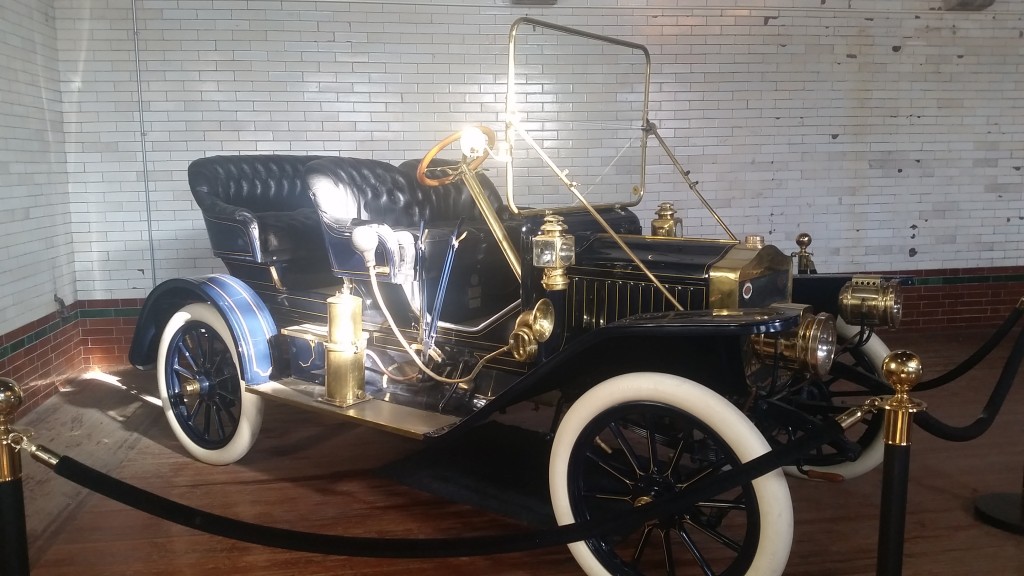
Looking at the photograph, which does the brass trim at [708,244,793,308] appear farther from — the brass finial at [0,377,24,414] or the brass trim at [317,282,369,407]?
the brass finial at [0,377,24,414]

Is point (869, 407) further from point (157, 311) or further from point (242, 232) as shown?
point (157, 311)

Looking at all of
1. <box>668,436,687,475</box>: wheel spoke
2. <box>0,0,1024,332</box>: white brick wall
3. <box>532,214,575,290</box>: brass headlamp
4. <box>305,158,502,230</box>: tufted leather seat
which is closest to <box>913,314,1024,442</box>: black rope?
<box>668,436,687,475</box>: wheel spoke

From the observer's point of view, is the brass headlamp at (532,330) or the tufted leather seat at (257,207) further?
the tufted leather seat at (257,207)

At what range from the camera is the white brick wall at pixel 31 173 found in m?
4.41

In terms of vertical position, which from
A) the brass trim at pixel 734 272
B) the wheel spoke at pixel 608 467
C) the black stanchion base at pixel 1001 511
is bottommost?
the black stanchion base at pixel 1001 511

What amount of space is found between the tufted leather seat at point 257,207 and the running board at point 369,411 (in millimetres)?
730

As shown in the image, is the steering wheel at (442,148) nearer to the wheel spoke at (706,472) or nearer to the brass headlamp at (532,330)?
the brass headlamp at (532,330)

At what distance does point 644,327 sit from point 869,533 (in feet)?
4.78

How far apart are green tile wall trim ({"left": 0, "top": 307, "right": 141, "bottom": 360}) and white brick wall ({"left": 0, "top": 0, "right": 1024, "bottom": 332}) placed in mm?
127

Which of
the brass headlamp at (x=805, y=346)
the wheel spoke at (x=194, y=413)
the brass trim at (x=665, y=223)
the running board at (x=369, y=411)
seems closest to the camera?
the brass headlamp at (x=805, y=346)

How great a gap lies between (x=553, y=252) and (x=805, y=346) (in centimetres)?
90

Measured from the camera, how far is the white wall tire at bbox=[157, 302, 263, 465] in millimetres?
3639

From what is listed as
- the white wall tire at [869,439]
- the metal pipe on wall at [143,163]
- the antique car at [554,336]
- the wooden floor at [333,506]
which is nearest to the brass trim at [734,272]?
the antique car at [554,336]

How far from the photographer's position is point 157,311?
159 inches
